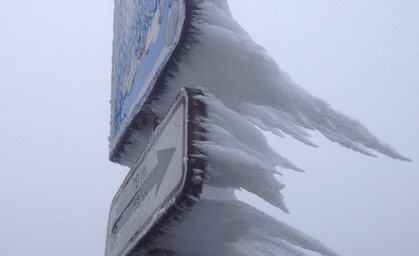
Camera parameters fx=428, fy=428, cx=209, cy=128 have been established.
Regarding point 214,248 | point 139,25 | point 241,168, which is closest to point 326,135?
point 241,168

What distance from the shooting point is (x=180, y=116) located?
69 centimetres

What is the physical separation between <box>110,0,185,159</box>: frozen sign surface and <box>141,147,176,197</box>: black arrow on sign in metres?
0.19

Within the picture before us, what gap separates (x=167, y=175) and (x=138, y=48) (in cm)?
60

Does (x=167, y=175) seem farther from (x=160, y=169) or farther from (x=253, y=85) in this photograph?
(x=253, y=85)

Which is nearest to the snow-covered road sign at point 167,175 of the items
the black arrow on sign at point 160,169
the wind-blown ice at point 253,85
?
the black arrow on sign at point 160,169

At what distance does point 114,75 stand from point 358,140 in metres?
1.18

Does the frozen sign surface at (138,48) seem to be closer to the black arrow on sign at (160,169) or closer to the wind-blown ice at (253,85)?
the wind-blown ice at (253,85)

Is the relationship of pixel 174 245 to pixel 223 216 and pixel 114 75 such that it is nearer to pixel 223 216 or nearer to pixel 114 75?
pixel 223 216

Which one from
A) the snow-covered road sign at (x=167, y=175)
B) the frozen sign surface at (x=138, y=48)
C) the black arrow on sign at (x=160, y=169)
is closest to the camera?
the snow-covered road sign at (x=167, y=175)

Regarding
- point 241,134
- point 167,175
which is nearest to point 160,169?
point 167,175

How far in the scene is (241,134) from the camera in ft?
2.36

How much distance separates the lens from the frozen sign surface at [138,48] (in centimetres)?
86

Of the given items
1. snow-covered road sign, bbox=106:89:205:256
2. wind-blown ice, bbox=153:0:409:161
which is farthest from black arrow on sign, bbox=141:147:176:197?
wind-blown ice, bbox=153:0:409:161

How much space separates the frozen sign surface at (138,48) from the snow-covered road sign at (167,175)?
15 cm
